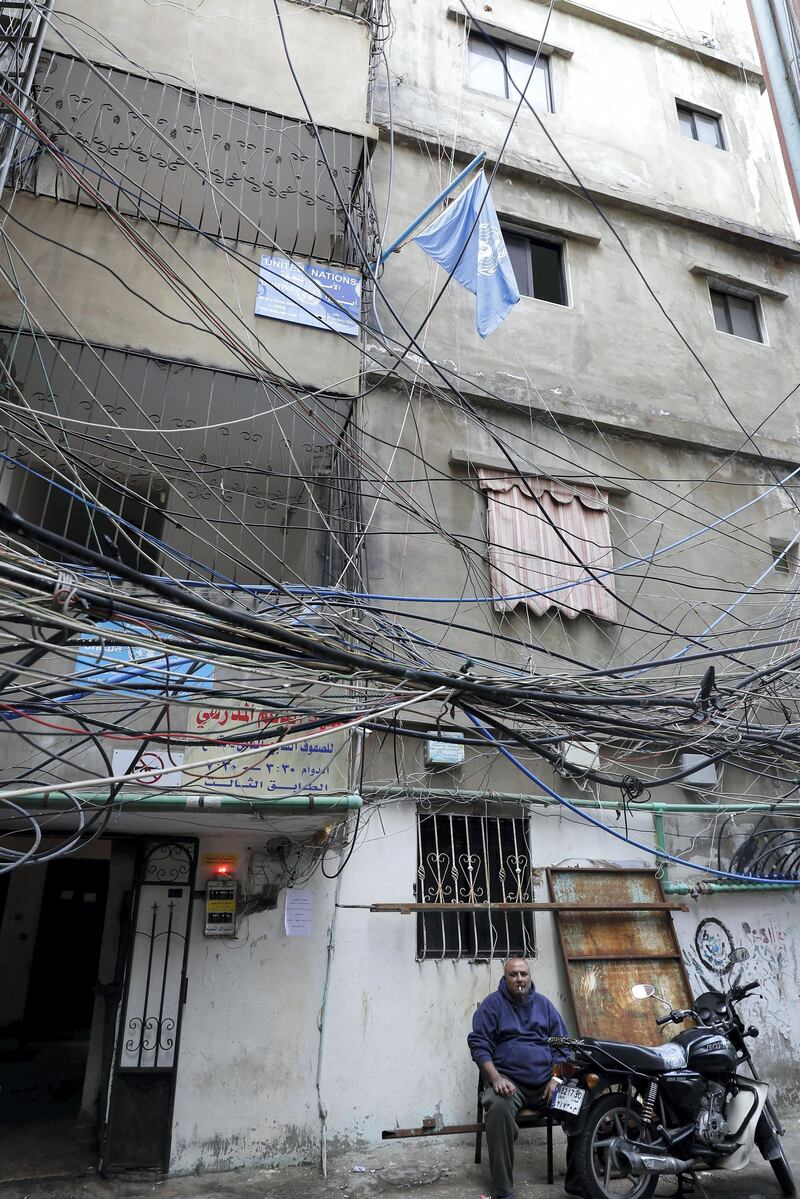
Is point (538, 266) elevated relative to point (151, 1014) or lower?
elevated

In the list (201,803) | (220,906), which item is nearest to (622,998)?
(220,906)

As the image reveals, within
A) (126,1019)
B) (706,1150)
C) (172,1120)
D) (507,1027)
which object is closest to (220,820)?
(126,1019)

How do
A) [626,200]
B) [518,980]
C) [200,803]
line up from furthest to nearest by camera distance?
[626,200], [518,980], [200,803]

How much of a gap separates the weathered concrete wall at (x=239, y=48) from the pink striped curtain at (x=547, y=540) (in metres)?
3.70

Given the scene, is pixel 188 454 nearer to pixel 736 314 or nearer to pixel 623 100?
pixel 736 314

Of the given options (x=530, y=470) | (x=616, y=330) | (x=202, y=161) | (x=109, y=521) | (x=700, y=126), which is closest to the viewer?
(x=109, y=521)

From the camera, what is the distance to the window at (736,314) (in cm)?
946

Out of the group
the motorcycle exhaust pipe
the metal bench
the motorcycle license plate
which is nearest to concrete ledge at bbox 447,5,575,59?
the motorcycle license plate

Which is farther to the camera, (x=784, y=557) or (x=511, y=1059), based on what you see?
(x=784, y=557)

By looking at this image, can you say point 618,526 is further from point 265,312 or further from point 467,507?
point 265,312

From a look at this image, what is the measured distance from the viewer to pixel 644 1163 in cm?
430

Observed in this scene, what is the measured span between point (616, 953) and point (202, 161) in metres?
7.44

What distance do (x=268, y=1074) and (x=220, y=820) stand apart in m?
1.75

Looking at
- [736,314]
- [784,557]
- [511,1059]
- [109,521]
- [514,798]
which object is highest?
[736,314]
